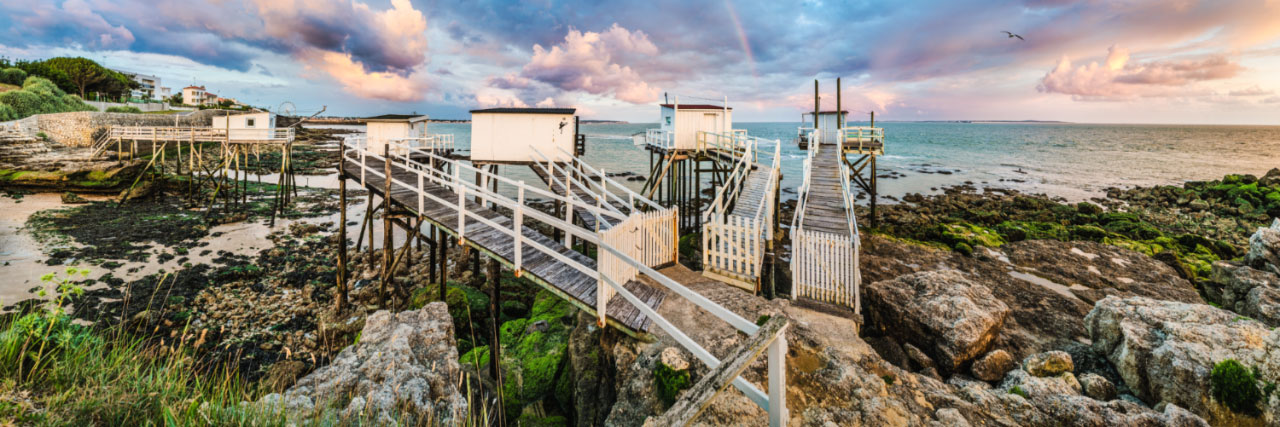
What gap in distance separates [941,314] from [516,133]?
1449 cm

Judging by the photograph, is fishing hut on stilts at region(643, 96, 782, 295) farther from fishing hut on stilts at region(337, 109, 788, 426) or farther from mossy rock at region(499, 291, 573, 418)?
mossy rock at region(499, 291, 573, 418)

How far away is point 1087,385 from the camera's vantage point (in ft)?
18.1

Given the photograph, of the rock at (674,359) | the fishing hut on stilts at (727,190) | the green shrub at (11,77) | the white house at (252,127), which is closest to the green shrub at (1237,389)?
the fishing hut on stilts at (727,190)

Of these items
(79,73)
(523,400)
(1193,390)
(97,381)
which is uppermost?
(79,73)

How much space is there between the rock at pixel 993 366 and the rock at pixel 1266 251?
8.09 metres

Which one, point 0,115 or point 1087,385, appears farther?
point 0,115

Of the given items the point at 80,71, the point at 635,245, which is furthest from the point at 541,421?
the point at 80,71

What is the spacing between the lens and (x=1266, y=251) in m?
9.71

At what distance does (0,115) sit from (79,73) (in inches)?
1147

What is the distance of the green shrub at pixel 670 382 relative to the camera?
15.4 feet

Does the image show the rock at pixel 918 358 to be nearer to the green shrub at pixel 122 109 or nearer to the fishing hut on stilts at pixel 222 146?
the fishing hut on stilts at pixel 222 146

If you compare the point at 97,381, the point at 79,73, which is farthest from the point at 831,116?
the point at 79,73

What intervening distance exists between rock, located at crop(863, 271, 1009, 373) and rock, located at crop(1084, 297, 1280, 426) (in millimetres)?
1358

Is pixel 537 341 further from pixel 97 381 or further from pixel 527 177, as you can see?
pixel 527 177
